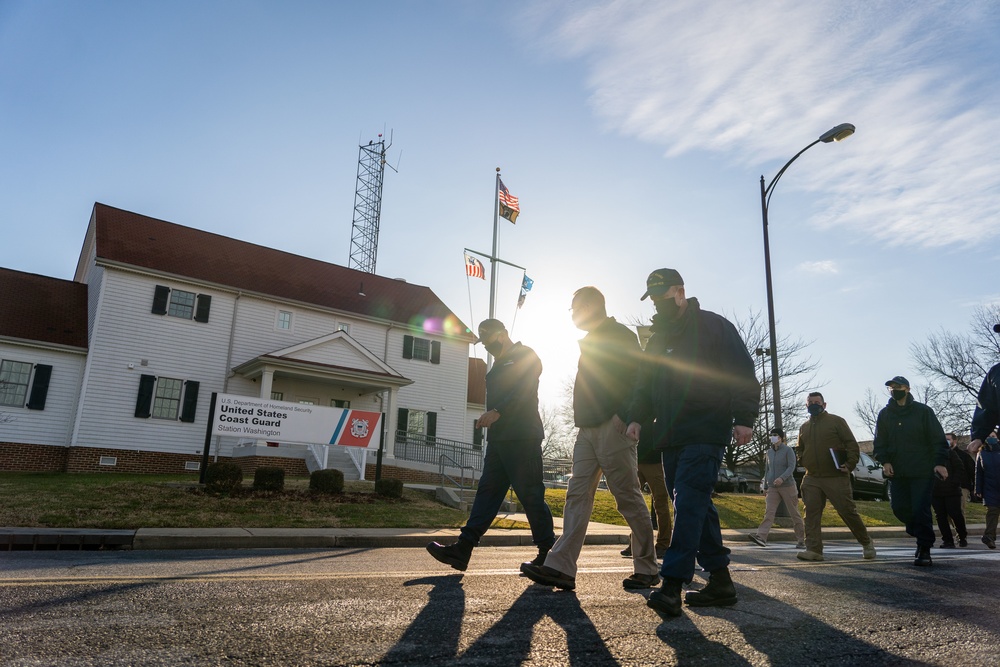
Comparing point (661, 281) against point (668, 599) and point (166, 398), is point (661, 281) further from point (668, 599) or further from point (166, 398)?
point (166, 398)

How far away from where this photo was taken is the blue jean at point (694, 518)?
3.89 m

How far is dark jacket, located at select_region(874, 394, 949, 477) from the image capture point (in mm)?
7266

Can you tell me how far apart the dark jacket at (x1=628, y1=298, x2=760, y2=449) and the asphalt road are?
3.60 feet

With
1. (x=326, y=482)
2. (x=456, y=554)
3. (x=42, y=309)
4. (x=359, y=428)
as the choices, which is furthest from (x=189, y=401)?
(x=456, y=554)

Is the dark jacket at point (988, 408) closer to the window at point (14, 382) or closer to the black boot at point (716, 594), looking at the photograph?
the black boot at point (716, 594)

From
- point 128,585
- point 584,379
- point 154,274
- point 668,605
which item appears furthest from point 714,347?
point 154,274

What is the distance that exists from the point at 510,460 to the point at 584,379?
1.05 m

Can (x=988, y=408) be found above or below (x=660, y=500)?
above

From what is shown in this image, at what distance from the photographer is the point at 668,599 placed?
3680 millimetres

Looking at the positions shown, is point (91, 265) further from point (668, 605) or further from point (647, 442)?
point (668, 605)

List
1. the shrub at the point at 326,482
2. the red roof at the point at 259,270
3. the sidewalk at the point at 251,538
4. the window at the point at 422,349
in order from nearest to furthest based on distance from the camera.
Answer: the sidewalk at the point at 251,538 → the shrub at the point at 326,482 → the red roof at the point at 259,270 → the window at the point at 422,349

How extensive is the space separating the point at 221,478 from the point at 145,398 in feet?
44.1

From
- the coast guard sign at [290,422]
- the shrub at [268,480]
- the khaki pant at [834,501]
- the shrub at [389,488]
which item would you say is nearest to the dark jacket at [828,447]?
the khaki pant at [834,501]

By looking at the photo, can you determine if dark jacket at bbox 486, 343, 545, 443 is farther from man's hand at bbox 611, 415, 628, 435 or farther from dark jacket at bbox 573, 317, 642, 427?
man's hand at bbox 611, 415, 628, 435
